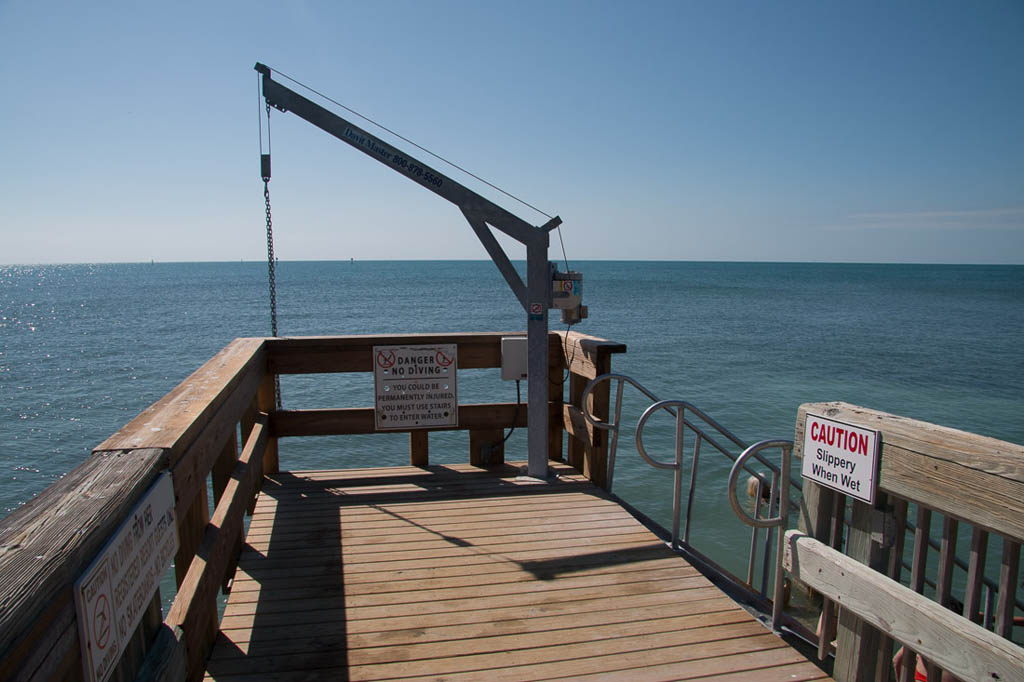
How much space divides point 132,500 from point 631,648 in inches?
83.2

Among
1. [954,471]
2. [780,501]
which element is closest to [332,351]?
[780,501]

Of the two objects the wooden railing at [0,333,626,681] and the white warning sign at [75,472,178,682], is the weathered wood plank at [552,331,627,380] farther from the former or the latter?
the white warning sign at [75,472,178,682]

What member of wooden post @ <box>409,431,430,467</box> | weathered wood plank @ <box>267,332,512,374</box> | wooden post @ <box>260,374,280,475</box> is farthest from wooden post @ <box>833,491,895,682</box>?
wooden post @ <box>260,374,280,475</box>

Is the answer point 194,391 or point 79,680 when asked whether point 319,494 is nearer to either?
point 194,391

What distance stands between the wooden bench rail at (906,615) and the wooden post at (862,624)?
2.3 inches

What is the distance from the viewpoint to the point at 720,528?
8.86 meters

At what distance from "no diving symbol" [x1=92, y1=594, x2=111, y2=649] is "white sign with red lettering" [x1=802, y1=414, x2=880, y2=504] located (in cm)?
227

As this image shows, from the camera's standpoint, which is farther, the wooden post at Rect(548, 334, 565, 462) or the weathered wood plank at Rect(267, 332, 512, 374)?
the wooden post at Rect(548, 334, 565, 462)

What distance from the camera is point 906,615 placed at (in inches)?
82.8

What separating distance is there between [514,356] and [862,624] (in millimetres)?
3252

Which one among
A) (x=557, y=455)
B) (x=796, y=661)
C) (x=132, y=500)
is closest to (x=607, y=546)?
(x=796, y=661)

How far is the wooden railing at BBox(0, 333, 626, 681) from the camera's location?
4.04 feet

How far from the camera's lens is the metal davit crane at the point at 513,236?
477 cm

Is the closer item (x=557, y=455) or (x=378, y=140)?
(x=378, y=140)
